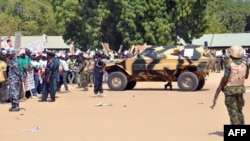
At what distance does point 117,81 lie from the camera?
81.3 ft

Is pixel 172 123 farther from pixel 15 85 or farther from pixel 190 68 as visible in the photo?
pixel 190 68

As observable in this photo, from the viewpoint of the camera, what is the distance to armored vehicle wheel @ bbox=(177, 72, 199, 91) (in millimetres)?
23547

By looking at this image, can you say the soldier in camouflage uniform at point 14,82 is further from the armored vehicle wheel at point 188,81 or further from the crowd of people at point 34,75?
the armored vehicle wheel at point 188,81

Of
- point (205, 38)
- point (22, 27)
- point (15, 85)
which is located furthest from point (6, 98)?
point (22, 27)

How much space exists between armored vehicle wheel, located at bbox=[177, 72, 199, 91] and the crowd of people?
3637mm

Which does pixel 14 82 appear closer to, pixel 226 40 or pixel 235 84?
pixel 235 84

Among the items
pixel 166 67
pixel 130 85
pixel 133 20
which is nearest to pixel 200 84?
pixel 166 67

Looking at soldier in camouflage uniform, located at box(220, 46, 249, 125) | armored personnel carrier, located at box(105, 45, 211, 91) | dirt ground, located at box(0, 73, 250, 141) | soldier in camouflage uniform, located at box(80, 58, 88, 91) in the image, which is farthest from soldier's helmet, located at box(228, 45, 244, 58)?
soldier in camouflage uniform, located at box(80, 58, 88, 91)

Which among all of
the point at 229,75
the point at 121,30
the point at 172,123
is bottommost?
the point at 172,123

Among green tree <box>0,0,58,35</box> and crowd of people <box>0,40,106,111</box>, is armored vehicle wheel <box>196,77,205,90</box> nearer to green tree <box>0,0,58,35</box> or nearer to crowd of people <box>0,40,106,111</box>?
crowd of people <box>0,40,106,111</box>

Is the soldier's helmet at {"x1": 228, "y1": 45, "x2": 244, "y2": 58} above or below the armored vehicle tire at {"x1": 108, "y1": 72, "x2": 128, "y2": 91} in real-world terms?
above

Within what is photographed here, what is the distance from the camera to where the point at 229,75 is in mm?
10312

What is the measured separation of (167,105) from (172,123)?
4358mm

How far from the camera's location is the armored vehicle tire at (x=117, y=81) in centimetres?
2461
